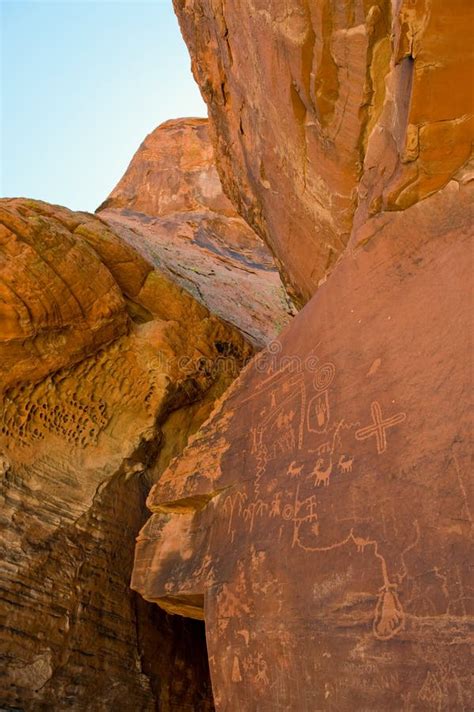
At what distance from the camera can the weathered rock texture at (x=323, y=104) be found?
3064mm

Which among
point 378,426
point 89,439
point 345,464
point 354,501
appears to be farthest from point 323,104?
point 89,439

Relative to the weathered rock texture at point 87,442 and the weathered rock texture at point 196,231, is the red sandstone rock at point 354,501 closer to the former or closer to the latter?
the weathered rock texture at point 87,442

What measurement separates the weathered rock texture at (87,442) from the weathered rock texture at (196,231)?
107cm

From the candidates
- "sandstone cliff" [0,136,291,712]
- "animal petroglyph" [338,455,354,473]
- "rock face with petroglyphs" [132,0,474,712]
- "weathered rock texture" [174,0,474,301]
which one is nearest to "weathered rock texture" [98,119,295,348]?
"sandstone cliff" [0,136,291,712]

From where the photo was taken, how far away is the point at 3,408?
5992 mm

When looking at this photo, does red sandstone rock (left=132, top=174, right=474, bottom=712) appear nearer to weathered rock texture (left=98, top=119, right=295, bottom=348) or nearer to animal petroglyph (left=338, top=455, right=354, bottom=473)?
animal petroglyph (left=338, top=455, right=354, bottom=473)

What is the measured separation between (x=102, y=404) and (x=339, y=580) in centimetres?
433

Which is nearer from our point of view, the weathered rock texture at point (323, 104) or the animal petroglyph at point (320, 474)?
the weathered rock texture at point (323, 104)

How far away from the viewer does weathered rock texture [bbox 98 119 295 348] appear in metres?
9.00

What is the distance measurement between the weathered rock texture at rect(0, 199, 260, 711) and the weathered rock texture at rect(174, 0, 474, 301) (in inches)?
66.2

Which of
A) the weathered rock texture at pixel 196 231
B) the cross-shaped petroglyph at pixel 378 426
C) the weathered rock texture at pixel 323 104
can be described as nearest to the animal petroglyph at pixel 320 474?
the cross-shaped petroglyph at pixel 378 426

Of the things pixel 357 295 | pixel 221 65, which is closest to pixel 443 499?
pixel 357 295

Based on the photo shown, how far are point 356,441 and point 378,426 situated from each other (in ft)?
0.51

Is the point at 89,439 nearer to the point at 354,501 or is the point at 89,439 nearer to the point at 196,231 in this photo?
the point at 354,501
